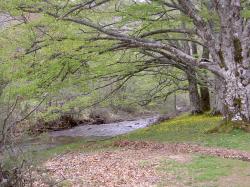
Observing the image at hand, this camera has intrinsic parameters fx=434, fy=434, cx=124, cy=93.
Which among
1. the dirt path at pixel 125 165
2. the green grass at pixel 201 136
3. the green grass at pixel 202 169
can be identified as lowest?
the green grass at pixel 202 169

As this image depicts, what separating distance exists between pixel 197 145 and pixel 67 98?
35.3 feet

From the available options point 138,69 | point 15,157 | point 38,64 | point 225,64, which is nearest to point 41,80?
point 38,64

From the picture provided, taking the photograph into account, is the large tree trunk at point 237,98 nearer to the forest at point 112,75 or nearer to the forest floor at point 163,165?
the forest at point 112,75

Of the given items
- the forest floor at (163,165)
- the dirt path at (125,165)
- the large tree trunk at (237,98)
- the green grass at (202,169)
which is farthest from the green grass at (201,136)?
the green grass at (202,169)

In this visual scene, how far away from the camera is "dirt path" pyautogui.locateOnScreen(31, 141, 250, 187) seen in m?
8.91

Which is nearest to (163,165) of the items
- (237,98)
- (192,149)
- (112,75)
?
(192,149)

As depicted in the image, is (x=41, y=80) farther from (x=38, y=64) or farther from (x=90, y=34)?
(x=90, y=34)

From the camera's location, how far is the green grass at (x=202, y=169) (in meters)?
8.88

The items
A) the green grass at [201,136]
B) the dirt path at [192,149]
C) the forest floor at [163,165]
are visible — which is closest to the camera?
the forest floor at [163,165]

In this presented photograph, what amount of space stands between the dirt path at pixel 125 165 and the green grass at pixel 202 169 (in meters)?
0.22

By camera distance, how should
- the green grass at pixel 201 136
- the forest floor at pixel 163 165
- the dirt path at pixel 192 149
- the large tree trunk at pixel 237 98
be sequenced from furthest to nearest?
1. the large tree trunk at pixel 237 98
2. the green grass at pixel 201 136
3. the dirt path at pixel 192 149
4. the forest floor at pixel 163 165

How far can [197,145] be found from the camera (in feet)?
44.8

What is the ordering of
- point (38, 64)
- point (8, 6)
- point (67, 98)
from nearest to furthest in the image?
point (8, 6)
point (38, 64)
point (67, 98)

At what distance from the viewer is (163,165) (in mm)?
10383
